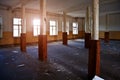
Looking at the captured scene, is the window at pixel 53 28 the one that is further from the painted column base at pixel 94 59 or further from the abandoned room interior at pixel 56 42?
the painted column base at pixel 94 59

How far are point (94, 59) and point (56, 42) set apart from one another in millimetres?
11496

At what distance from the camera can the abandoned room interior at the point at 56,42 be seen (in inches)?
187

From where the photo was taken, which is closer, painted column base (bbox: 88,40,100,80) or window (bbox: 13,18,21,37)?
painted column base (bbox: 88,40,100,80)

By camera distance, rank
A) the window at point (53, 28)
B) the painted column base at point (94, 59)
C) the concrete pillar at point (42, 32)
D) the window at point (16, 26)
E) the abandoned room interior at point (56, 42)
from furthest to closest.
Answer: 1. the window at point (53, 28)
2. the window at point (16, 26)
3. the concrete pillar at point (42, 32)
4. the abandoned room interior at point (56, 42)
5. the painted column base at point (94, 59)

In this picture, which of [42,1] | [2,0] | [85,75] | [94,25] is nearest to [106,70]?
[85,75]

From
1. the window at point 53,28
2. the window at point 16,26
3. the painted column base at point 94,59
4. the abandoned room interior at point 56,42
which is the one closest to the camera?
the painted column base at point 94,59

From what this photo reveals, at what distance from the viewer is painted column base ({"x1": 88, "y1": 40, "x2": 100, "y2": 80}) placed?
452 cm

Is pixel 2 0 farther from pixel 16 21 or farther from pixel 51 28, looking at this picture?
pixel 51 28

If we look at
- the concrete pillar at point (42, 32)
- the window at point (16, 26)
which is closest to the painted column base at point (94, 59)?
the concrete pillar at point (42, 32)

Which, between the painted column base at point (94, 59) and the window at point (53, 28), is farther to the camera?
the window at point (53, 28)

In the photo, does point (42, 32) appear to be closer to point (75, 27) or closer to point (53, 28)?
point (53, 28)

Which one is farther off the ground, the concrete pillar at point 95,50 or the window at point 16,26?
the window at point 16,26

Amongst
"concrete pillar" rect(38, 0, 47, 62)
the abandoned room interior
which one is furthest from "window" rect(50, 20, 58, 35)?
"concrete pillar" rect(38, 0, 47, 62)

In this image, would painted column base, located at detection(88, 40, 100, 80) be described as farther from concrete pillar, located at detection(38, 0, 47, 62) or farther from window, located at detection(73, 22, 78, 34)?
window, located at detection(73, 22, 78, 34)
